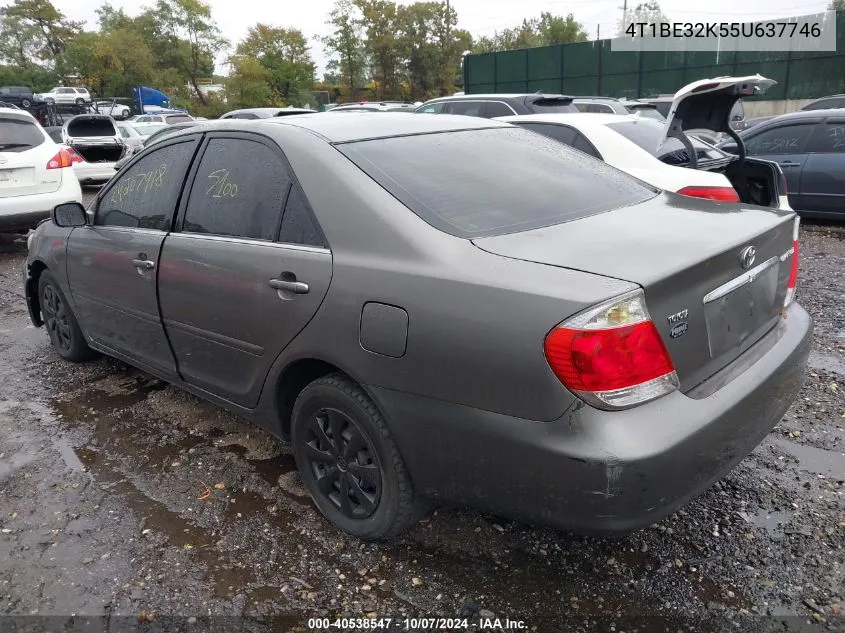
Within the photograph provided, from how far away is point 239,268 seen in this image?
9.32ft

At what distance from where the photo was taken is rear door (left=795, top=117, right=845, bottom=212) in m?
7.77

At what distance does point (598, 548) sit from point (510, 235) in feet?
4.20

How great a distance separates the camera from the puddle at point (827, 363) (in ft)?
13.7

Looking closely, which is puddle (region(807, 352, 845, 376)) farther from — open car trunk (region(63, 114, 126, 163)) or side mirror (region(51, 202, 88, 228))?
open car trunk (region(63, 114, 126, 163))

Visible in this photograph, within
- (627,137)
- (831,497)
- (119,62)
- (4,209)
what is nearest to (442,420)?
(831,497)

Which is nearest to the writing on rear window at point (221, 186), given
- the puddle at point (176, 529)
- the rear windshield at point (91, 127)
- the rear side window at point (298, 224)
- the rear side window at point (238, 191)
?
the rear side window at point (238, 191)

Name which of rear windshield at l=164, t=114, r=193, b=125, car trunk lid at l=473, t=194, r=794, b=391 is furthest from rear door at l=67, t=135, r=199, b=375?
rear windshield at l=164, t=114, r=193, b=125

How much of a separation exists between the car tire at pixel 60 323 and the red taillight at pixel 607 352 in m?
3.65

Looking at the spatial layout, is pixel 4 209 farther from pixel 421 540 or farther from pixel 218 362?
pixel 421 540

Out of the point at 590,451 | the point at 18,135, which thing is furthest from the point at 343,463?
the point at 18,135

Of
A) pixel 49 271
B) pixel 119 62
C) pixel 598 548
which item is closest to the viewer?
pixel 598 548

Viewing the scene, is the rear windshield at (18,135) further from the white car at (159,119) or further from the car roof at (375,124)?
the white car at (159,119)

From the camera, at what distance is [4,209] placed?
777cm

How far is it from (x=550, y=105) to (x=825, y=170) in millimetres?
3531
